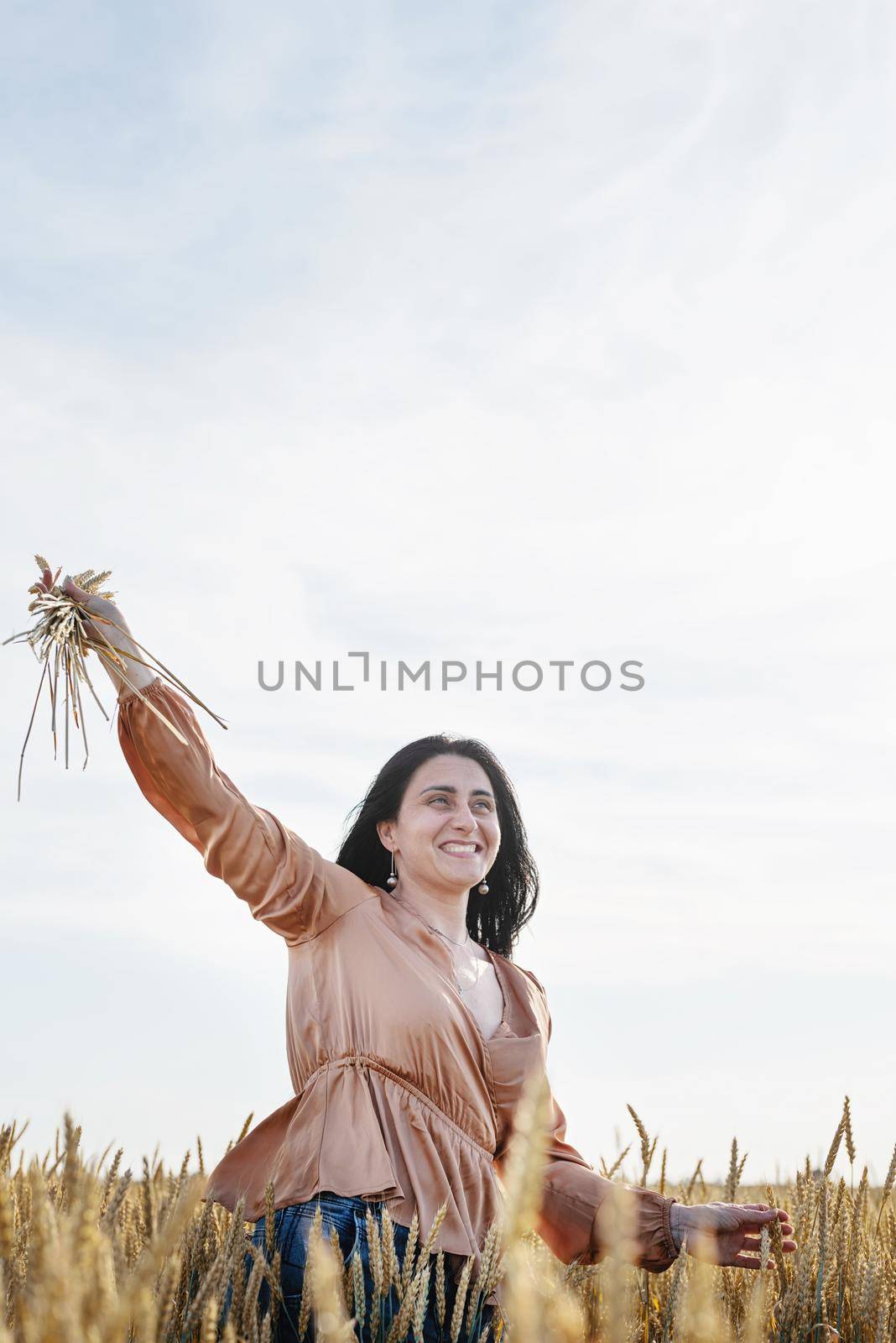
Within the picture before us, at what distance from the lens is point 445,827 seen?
3.80 meters

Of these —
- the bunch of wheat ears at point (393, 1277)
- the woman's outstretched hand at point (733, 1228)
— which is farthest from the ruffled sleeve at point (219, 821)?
the woman's outstretched hand at point (733, 1228)

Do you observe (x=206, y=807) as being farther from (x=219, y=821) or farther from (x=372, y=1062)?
(x=372, y=1062)

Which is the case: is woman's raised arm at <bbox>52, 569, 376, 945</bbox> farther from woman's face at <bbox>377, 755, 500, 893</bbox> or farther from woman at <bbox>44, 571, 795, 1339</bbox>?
woman's face at <bbox>377, 755, 500, 893</bbox>

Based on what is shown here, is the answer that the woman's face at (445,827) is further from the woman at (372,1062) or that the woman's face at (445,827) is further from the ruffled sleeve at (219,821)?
the ruffled sleeve at (219,821)

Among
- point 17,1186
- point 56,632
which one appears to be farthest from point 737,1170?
point 56,632

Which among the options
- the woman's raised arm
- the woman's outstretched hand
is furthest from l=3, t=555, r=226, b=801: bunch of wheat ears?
the woman's outstretched hand

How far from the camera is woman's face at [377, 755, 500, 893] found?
375 centimetres

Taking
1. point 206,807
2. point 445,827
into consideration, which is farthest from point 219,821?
point 445,827

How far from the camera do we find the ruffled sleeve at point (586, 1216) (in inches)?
132

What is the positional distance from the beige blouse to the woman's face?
256 mm

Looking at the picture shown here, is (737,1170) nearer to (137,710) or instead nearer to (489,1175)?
(489,1175)

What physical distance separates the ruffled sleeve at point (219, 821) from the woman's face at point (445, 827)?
442 millimetres

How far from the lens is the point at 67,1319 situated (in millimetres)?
1053

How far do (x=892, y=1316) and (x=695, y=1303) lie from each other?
2064 millimetres
